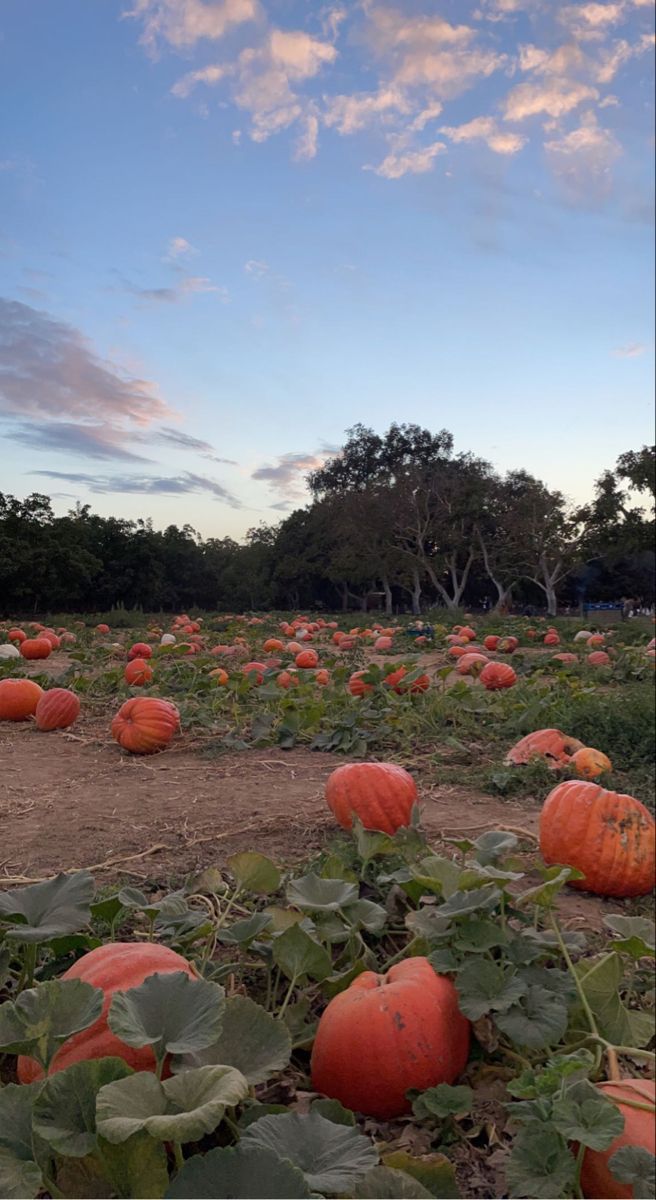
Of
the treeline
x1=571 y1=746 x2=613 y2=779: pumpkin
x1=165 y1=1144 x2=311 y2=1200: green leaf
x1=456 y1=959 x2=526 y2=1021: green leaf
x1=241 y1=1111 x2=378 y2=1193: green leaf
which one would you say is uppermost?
the treeline

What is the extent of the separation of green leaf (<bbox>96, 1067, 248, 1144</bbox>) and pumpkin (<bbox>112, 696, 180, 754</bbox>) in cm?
415

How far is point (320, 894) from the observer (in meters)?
2.00

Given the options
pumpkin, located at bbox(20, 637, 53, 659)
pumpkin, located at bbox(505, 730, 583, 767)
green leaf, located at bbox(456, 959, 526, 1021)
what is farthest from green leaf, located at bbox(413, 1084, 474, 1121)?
pumpkin, located at bbox(20, 637, 53, 659)

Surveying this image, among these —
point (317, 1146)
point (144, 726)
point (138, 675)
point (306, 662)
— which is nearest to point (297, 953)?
point (317, 1146)

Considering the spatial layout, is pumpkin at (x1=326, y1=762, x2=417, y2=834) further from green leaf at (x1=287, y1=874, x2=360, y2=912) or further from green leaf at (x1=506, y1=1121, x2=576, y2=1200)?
green leaf at (x1=506, y1=1121, x2=576, y2=1200)

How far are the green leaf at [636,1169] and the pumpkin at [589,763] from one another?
3043 mm

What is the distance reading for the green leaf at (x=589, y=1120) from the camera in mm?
1302

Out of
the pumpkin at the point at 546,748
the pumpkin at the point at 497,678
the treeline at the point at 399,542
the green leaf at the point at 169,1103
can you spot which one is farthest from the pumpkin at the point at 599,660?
the treeline at the point at 399,542

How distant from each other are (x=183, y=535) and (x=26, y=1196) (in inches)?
1825

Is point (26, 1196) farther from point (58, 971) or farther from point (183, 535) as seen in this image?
point (183, 535)

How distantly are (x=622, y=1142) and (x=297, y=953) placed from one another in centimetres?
69

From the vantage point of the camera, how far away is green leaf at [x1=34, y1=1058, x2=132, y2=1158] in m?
1.15

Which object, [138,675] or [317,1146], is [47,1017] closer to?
[317,1146]

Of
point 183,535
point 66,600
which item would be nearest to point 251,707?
point 66,600
